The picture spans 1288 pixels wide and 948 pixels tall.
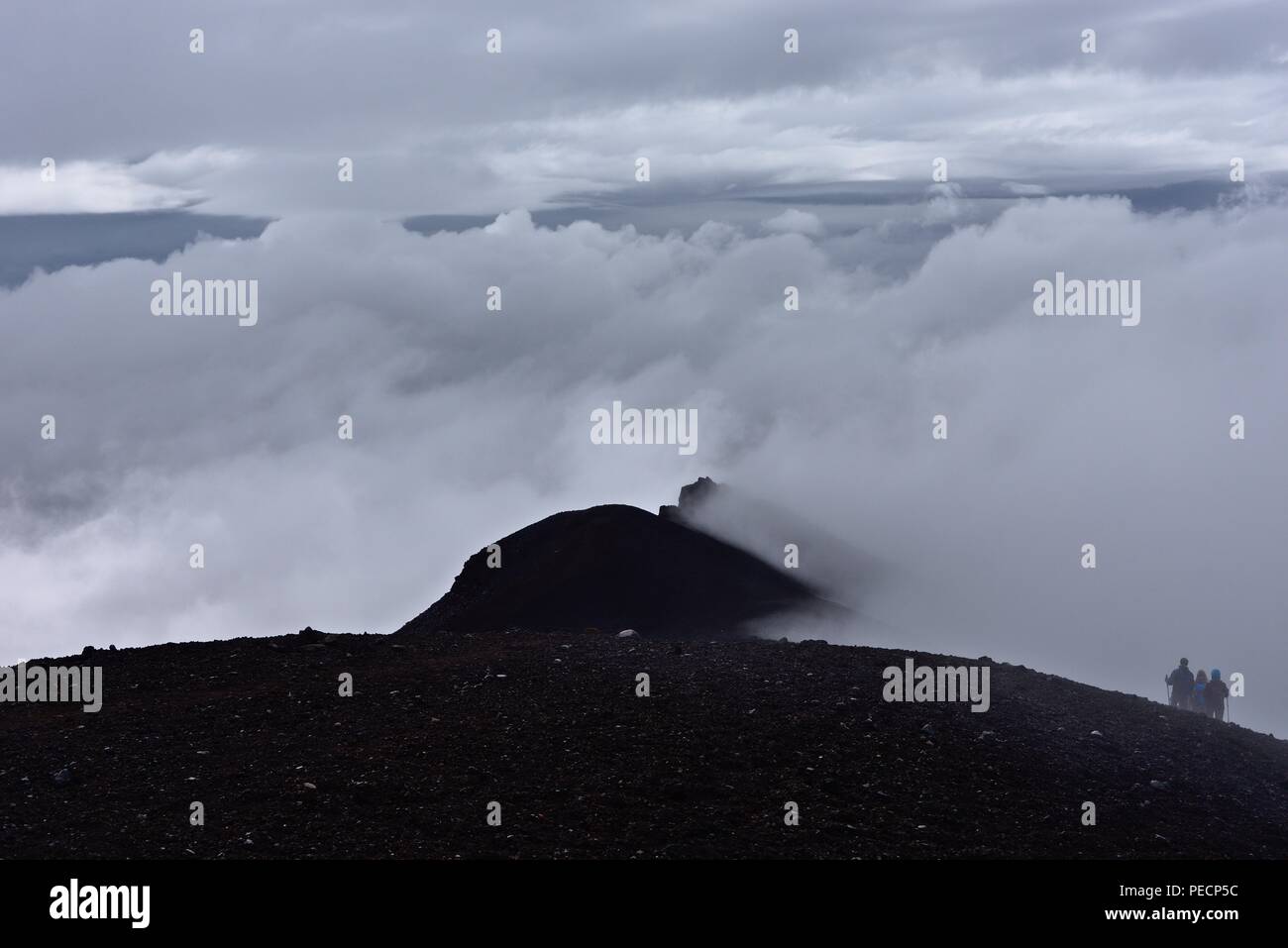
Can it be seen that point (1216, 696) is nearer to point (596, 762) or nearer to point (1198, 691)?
point (1198, 691)

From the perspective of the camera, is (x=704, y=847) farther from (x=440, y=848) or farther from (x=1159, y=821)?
(x=1159, y=821)

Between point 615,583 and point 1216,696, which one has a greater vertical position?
point 615,583

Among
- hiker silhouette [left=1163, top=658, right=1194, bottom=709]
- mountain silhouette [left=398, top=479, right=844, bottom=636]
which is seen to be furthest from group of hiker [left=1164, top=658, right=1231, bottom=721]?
mountain silhouette [left=398, top=479, right=844, bottom=636]

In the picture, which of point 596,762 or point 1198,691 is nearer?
point 596,762

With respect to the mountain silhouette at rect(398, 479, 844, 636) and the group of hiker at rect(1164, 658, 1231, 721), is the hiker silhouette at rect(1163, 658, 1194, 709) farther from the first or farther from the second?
the mountain silhouette at rect(398, 479, 844, 636)

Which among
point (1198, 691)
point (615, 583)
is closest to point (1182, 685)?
point (1198, 691)

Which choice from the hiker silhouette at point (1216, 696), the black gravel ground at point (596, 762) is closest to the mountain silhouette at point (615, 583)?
the black gravel ground at point (596, 762)

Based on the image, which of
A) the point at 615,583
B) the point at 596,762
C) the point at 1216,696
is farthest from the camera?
the point at 615,583

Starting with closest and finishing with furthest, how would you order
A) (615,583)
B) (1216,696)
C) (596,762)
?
(596,762), (1216,696), (615,583)

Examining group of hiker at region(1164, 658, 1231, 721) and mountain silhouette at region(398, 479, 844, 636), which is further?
mountain silhouette at region(398, 479, 844, 636)

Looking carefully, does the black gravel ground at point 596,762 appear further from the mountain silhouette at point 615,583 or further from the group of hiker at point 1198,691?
the mountain silhouette at point 615,583
